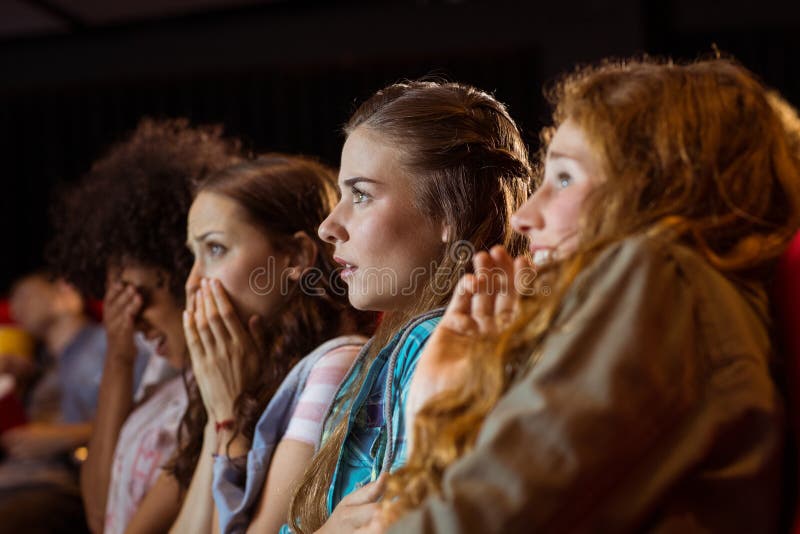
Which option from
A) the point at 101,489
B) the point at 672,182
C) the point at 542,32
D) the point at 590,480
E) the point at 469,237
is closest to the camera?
the point at 590,480

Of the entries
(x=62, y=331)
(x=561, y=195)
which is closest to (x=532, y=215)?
(x=561, y=195)

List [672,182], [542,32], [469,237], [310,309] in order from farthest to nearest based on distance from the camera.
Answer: [542,32] < [310,309] < [469,237] < [672,182]

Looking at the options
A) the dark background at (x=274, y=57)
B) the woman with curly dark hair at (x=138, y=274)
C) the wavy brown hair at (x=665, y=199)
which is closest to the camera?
the wavy brown hair at (x=665, y=199)

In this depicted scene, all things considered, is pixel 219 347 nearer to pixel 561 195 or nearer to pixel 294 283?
pixel 294 283

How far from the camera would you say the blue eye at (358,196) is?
120 cm

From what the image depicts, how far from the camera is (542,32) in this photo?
321 cm

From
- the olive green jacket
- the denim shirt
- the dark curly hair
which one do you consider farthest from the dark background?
the olive green jacket

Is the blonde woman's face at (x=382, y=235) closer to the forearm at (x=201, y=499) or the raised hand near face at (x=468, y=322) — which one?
the raised hand near face at (x=468, y=322)

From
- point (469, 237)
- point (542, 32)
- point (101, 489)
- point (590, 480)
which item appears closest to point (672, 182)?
point (590, 480)

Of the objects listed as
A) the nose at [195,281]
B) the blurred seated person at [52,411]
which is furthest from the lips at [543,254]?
the blurred seated person at [52,411]

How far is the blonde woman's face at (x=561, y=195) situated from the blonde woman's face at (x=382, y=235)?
28cm

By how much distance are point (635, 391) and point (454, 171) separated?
1.87ft

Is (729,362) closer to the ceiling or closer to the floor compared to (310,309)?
closer to the ceiling

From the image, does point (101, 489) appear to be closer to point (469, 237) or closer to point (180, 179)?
point (180, 179)
